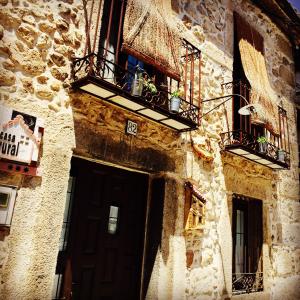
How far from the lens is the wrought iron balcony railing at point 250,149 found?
4594 mm

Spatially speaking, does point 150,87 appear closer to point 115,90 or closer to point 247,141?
point 115,90

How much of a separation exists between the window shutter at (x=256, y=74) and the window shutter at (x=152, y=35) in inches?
72.6

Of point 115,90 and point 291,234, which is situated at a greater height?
point 115,90

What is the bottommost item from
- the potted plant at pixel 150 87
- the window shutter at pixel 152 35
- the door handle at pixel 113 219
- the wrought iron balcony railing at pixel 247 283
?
the wrought iron balcony railing at pixel 247 283

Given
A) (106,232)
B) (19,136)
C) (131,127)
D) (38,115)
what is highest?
(131,127)

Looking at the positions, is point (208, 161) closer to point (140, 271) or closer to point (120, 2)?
point (140, 271)

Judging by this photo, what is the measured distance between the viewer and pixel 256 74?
5613 millimetres

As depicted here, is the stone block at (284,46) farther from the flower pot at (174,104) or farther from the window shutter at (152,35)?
the flower pot at (174,104)

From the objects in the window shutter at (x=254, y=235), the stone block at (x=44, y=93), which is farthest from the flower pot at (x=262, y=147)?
the stone block at (x=44, y=93)

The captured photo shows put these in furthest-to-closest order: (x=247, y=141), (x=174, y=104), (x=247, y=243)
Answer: (x=247, y=243)
(x=247, y=141)
(x=174, y=104)

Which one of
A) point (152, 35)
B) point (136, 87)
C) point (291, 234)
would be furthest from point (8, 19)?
point (291, 234)

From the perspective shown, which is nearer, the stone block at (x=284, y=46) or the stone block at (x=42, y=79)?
the stone block at (x=42, y=79)

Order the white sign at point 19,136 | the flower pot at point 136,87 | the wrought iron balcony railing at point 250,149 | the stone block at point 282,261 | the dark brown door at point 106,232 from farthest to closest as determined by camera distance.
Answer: the stone block at point 282,261 < the wrought iron balcony railing at point 250,149 < the dark brown door at point 106,232 < the flower pot at point 136,87 < the white sign at point 19,136

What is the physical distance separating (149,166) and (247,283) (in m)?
2.86
